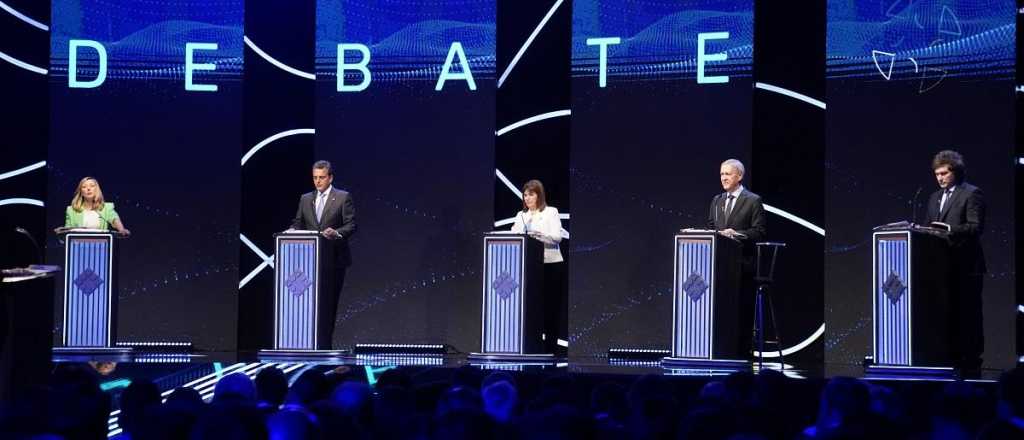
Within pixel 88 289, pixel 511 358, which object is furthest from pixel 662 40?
pixel 88 289

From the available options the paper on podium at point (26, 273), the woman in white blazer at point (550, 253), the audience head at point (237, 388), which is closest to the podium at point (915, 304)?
the woman in white blazer at point (550, 253)

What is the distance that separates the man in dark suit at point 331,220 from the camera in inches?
350

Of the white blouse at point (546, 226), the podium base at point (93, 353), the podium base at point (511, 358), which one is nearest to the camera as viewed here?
the podium base at point (93, 353)

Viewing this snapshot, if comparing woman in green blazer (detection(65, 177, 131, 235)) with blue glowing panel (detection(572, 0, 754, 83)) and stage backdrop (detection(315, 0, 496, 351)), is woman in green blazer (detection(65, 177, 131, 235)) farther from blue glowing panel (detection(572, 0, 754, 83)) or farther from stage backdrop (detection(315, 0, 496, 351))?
blue glowing panel (detection(572, 0, 754, 83))

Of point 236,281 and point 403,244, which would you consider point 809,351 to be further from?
point 236,281

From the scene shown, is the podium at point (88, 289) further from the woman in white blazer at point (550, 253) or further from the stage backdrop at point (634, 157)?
the stage backdrop at point (634, 157)

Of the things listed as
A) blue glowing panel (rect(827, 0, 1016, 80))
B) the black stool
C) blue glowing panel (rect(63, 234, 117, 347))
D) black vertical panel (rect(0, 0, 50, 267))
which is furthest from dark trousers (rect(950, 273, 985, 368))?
black vertical panel (rect(0, 0, 50, 267))

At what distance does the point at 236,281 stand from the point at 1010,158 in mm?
6035

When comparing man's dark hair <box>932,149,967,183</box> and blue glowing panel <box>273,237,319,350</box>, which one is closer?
man's dark hair <box>932,149,967,183</box>

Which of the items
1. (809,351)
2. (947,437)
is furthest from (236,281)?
(947,437)

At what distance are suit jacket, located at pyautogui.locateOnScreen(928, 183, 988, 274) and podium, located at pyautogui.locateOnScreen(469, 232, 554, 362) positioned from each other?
276 centimetres

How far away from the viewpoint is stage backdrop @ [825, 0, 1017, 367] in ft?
29.8

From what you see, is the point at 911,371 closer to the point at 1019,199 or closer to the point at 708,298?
the point at 708,298

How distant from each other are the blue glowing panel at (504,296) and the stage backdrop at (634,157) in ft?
4.10
